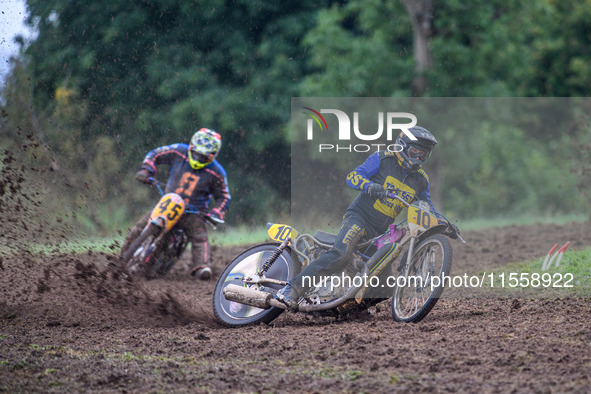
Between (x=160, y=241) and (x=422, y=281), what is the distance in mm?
5221

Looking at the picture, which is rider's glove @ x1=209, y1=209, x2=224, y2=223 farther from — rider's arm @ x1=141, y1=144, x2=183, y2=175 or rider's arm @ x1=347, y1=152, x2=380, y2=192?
rider's arm @ x1=347, y1=152, x2=380, y2=192

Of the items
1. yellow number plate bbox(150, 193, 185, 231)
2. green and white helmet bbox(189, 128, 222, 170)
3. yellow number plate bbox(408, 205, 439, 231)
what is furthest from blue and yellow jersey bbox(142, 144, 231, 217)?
yellow number plate bbox(408, 205, 439, 231)

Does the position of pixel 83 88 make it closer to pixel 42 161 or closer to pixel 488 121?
pixel 42 161

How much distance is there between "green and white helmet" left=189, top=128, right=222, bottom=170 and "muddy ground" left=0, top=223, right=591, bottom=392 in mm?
2776

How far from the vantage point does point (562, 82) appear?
32.6 metres

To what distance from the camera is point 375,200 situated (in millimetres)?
7641

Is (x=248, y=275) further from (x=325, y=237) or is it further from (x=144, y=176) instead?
(x=144, y=176)

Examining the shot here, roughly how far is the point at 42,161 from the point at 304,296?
12.7 m

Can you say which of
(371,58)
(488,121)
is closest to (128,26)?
(371,58)

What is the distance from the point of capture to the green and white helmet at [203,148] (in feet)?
38.2

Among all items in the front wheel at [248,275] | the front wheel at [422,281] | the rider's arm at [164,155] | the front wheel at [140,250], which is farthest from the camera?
the rider's arm at [164,155]

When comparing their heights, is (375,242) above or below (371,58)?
below

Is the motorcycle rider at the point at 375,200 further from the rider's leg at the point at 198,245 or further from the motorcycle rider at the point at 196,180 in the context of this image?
the rider's leg at the point at 198,245

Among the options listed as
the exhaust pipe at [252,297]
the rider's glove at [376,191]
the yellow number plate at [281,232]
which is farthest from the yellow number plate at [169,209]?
the rider's glove at [376,191]
